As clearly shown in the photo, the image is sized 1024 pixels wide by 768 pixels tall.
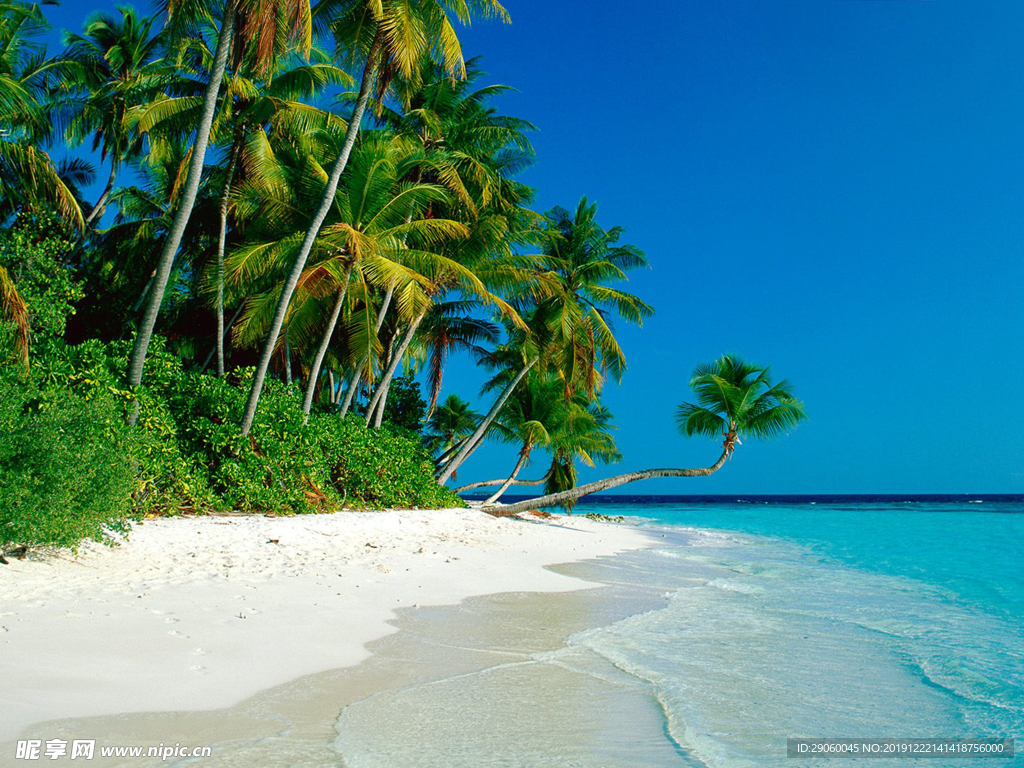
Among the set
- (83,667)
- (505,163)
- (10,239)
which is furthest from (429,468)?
(83,667)

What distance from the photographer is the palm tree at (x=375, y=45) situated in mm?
11266

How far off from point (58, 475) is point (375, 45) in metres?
8.74

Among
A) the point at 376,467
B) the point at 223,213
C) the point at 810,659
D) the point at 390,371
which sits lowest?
the point at 810,659

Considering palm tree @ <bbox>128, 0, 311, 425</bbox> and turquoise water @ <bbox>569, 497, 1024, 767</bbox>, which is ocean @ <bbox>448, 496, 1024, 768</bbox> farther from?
palm tree @ <bbox>128, 0, 311, 425</bbox>

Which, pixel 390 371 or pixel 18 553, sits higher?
pixel 390 371

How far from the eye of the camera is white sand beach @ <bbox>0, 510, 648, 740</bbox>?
3.68 meters

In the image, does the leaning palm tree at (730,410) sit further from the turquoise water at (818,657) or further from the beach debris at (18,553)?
the beach debris at (18,553)

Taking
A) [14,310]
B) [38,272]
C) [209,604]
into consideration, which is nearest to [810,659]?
[209,604]

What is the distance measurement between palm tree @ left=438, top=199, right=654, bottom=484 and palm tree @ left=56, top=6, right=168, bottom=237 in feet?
35.7

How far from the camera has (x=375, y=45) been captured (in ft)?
37.6

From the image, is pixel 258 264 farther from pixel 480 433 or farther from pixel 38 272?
pixel 480 433

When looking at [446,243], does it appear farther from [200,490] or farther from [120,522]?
[120,522]

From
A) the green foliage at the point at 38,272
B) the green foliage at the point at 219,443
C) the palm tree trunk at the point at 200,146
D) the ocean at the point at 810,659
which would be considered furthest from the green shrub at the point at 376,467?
the ocean at the point at 810,659

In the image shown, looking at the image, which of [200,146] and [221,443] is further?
[221,443]
